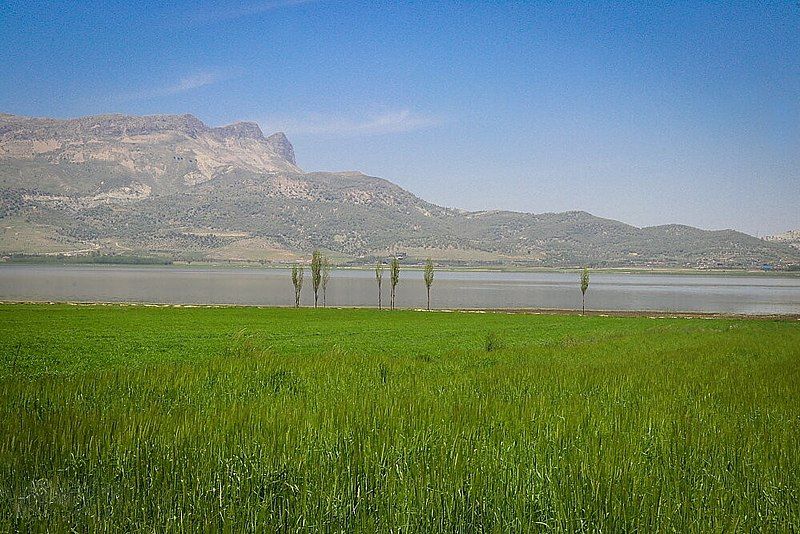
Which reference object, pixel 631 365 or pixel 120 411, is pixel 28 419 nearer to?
pixel 120 411

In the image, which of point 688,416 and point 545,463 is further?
point 688,416

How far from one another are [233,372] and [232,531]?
10.2 metres

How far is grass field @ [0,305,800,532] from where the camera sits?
5.74 m

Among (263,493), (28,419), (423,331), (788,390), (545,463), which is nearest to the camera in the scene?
(263,493)

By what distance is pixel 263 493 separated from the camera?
619 centimetres

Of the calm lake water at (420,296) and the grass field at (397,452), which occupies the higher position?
the grass field at (397,452)

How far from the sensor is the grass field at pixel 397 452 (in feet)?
18.8

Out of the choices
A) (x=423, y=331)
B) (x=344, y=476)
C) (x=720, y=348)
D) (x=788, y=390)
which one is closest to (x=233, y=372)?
(x=344, y=476)

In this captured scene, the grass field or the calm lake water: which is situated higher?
the grass field

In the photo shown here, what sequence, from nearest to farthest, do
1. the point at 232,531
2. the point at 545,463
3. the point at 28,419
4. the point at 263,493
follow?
the point at 232,531 → the point at 263,493 → the point at 545,463 → the point at 28,419

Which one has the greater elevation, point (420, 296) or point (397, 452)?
point (397, 452)

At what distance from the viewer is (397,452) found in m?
7.29

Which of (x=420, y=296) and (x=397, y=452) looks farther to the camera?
(x=420, y=296)

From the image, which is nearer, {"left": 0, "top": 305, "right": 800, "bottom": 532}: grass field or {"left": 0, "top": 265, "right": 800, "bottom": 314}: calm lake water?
{"left": 0, "top": 305, "right": 800, "bottom": 532}: grass field
